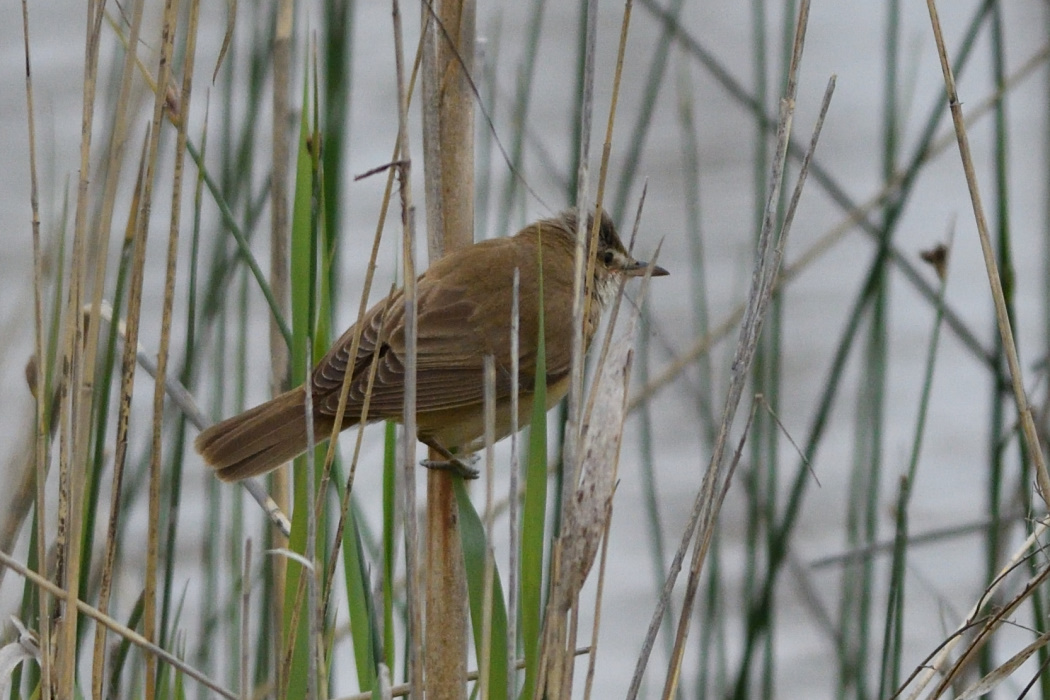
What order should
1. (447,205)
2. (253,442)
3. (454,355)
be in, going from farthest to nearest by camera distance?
(454,355), (253,442), (447,205)

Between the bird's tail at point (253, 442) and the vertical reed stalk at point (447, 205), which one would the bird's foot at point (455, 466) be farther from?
the bird's tail at point (253, 442)

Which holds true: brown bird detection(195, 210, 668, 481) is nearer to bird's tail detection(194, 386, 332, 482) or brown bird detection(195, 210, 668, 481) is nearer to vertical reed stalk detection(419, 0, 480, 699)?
bird's tail detection(194, 386, 332, 482)

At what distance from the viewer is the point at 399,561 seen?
11.5 ft

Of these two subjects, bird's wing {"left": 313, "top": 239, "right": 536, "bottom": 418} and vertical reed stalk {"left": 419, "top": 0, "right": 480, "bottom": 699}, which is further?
bird's wing {"left": 313, "top": 239, "right": 536, "bottom": 418}

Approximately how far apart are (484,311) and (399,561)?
76 cm

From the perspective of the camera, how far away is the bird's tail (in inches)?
104

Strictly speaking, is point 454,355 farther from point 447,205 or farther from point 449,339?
point 447,205

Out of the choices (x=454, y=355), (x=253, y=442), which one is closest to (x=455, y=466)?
(x=253, y=442)

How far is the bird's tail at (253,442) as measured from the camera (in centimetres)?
265

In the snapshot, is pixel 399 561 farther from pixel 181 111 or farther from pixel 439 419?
pixel 181 111

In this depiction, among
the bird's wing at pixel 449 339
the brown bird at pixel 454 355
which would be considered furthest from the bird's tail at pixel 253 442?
the bird's wing at pixel 449 339

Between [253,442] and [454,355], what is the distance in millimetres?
603

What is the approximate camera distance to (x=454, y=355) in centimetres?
312

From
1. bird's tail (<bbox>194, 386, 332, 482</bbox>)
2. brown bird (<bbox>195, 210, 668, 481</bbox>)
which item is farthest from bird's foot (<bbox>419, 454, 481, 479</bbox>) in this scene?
bird's tail (<bbox>194, 386, 332, 482</bbox>)
